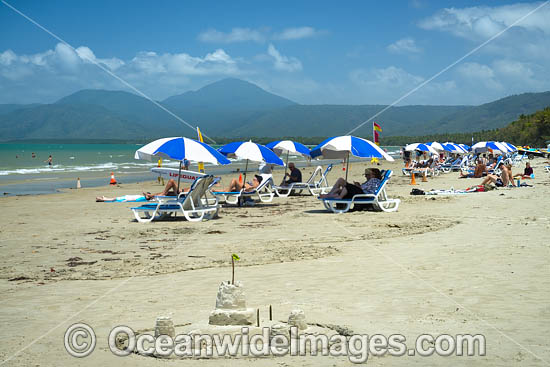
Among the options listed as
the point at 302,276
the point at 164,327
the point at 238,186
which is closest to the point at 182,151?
the point at 238,186

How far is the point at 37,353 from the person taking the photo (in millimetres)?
4289

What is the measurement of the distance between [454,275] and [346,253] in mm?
2011

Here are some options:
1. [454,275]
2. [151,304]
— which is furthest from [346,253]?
[151,304]

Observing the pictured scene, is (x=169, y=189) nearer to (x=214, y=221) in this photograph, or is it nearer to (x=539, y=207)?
(x=214, y=221)

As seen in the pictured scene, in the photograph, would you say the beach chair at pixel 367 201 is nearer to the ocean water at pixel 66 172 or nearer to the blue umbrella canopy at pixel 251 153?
the blue umbrella canopy at pixel 251 153

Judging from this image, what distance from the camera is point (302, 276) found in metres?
6.78

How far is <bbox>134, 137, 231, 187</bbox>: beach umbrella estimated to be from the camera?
12.2 metres

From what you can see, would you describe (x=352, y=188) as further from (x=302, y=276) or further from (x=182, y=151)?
(x=302, y=276)
